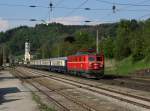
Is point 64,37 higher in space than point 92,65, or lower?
higher

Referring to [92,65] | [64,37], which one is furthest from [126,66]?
[92,65]

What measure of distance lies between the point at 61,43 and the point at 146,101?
10461 centimetres

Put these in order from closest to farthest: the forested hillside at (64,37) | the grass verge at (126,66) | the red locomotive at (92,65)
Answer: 1. the red locomotive at (92,65)
2. the grass verge at (126,66)
3. the forested hillside at (64,37)

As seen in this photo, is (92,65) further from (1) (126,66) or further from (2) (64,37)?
(2) (64,37)

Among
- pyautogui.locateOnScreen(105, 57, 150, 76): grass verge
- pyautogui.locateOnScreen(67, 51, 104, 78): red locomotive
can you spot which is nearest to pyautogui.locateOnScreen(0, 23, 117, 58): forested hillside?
pyautogui.locateOnScreen(105, 57, 150, 76): grass verge

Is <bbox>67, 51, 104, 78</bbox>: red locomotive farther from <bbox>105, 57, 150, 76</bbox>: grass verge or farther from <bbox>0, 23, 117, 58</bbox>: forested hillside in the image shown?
<bbox>0, 23, 117, 58</bbox>: forested hillside

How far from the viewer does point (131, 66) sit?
7538cm

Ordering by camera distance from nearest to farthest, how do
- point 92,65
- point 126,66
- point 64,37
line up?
point 92,65
point 126,66
point 64,37

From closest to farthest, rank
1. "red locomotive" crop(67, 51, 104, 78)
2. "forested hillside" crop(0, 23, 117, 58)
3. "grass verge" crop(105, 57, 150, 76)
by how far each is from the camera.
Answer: "red locomotive" crop(67, 51, 104, 78), "grass verge" crop(105, 57, 150, 76), "forested hillside" crop(0, 23, 117, 58)

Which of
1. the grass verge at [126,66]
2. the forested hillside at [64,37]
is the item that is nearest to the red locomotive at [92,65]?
the grass verge at [126,66]

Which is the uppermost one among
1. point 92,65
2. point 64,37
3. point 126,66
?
point 64,37

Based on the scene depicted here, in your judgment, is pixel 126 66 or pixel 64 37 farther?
pixel 64 37

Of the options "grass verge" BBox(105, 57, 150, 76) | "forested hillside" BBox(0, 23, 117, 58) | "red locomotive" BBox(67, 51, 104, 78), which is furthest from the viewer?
"forested hillside" BBox(0, 23, 117, 58)

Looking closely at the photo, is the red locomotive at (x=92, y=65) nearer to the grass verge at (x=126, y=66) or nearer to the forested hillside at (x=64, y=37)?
the grass verge at (x=126, y=66)
